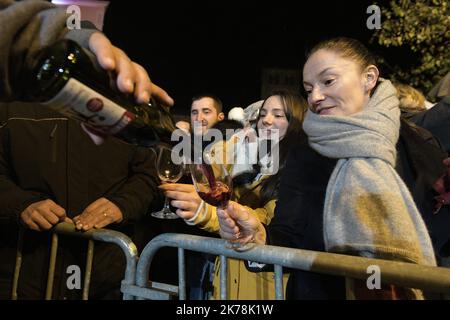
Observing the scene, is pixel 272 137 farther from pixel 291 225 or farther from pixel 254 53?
pixel 254 53

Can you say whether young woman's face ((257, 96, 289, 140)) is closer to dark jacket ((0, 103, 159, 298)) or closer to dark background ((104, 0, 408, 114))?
dark jacket ((0, 103, 159, 298))

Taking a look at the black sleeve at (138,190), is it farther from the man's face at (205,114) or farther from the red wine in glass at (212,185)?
the man's face at (205,114)

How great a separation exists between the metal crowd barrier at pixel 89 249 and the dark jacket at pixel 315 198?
27.1 inches

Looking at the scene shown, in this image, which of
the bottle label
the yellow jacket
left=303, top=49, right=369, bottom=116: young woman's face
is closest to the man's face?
the yellow jacket

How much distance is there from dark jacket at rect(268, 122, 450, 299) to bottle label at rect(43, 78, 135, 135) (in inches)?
35.1

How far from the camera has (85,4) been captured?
5.88m

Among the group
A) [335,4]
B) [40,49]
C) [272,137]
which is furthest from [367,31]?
[40,49]

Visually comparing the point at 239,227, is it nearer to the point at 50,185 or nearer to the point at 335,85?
the point at 335,85

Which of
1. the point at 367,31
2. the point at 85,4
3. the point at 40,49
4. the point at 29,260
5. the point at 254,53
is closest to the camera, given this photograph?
the point at 40,49

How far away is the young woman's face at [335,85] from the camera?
233cm

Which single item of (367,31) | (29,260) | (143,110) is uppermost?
(367,31)

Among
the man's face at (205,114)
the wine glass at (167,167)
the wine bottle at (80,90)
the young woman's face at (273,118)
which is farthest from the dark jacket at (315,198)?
the man's face at (205,114)
